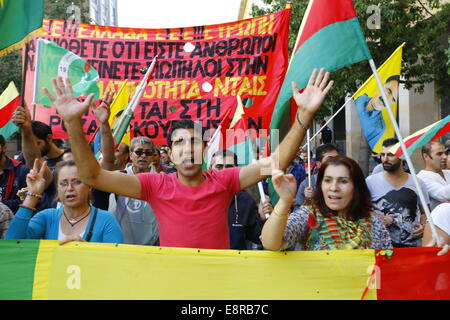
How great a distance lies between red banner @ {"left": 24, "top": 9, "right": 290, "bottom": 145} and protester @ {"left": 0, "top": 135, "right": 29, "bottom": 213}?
4.77 ft

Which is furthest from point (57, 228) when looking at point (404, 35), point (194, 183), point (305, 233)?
point (404, 35)

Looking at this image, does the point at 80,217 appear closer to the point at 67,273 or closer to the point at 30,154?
the point at 67,273

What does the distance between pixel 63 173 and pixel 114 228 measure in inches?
19.3

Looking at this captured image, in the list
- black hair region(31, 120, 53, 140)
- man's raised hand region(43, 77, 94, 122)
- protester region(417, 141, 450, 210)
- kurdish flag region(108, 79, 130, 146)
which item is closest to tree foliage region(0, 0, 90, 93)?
kurdish flag region(108, 79, 130, 146)

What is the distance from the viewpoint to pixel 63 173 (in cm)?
322

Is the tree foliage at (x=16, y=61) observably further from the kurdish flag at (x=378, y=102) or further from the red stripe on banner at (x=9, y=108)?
the kurdish flag at (x=378, y=102)

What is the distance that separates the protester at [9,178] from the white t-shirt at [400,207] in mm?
2829

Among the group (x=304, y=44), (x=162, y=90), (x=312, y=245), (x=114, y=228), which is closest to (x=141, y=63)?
(x=162, y=90)

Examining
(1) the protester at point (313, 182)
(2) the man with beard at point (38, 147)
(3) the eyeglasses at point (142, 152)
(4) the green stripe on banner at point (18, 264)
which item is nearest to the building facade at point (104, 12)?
(1) the protester at point (313, 182)

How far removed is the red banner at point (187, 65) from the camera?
226 inches

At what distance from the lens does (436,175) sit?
498 centimetres

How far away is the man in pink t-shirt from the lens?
8.90 feet

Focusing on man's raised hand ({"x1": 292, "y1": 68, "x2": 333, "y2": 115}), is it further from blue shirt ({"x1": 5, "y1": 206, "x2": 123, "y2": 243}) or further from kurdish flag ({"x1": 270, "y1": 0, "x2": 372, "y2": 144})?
blue shirt ({"x1": 5, "y1": 206, "x2": 123, "y2": 243})

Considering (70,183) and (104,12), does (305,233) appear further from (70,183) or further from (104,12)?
(104,12)
